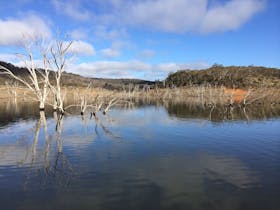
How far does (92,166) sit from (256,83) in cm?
9656

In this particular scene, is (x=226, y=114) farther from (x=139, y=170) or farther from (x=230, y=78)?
(x=230, y=78)

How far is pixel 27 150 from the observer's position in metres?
15.7

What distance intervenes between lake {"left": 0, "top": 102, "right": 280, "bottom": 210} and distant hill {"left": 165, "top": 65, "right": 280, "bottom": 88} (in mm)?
80737

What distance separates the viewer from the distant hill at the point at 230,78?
100 metres

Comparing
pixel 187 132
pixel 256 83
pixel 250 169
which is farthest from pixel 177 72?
pixel 250 169

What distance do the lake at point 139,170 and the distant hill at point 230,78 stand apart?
80737 millimetres

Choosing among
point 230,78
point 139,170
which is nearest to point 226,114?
point 139,170

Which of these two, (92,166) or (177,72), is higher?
(177,72)

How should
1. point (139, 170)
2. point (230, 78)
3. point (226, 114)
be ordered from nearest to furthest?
point (139, 170)
point (226, 114)
point (230, 78)

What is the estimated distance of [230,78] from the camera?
10762 cm

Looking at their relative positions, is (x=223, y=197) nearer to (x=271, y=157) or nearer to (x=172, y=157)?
(x=172, y=157)

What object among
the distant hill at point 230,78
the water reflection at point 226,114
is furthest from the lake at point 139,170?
the distant hill at point 230,78

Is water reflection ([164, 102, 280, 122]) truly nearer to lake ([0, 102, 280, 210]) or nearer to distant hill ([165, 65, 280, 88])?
lake ([0, 102, 280, 210])

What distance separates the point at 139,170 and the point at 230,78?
10081cm
